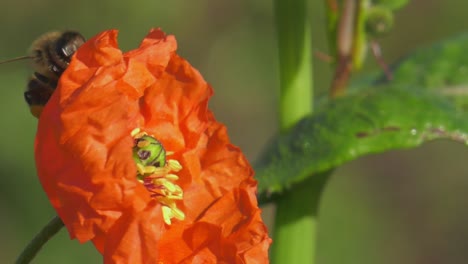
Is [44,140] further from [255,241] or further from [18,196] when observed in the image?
[18,196]

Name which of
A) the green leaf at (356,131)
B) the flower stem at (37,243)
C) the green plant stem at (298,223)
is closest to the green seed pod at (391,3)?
the green leaf at (356,131)

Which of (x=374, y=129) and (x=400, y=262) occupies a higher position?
(x=374, y=129)

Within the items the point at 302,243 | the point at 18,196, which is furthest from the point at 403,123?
the point at 18,196

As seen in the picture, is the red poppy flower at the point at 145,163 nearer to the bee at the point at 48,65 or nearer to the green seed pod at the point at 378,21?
the bee at the point at 48,65

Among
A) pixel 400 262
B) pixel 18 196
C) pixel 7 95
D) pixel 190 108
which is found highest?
pixel 190 108

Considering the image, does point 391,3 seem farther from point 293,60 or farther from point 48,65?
point 48,65

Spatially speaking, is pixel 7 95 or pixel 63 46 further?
pixel 7 95
